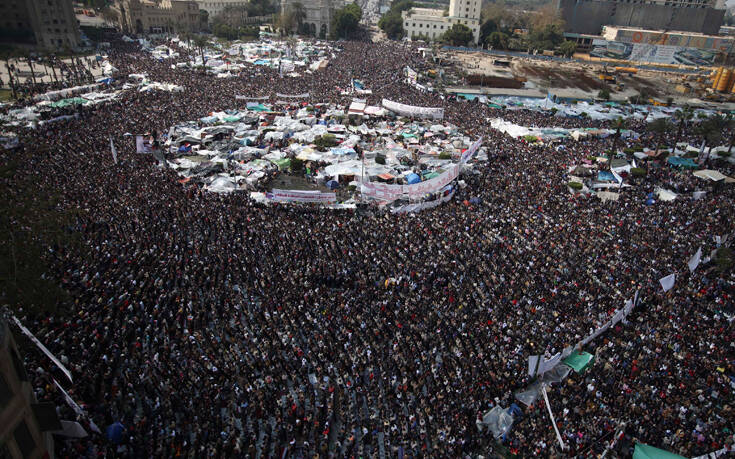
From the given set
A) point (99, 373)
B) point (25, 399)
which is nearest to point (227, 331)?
point (99, 373)

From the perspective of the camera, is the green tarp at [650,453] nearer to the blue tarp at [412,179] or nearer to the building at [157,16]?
the blue tarp at [412,179]

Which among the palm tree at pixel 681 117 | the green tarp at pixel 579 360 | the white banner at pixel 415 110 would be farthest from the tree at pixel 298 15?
the green tarp at pixel 579 360

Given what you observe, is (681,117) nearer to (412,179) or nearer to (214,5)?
(412,179)

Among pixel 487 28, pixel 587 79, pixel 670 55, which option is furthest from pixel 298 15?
pixel 670 55

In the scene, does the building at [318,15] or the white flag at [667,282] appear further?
the building at [318,15]

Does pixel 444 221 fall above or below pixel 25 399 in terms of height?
below

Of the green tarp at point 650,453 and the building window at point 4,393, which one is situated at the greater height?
the building window at point 4,393

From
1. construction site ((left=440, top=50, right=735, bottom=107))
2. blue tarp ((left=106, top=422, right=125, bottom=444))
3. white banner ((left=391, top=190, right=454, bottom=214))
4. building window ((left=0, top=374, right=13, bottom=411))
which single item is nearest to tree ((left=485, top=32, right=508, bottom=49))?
construction site ((left=440, top=50, right=735, bottom=107))

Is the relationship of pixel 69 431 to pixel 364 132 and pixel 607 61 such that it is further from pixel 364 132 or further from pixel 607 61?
pixel 607 61
